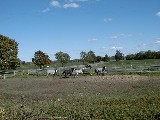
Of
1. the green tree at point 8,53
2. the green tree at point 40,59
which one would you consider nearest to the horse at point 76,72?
the green tree at point 8,53

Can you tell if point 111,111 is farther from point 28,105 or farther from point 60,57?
point 60,57

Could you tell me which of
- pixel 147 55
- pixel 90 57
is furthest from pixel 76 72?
pixel 147 55

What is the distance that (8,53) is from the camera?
73.2 metres

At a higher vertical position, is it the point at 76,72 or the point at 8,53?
the point at 8,53

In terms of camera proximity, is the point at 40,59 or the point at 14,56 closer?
the point at 14,56

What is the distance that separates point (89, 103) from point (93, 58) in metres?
116

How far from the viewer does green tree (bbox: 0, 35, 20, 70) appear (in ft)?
235

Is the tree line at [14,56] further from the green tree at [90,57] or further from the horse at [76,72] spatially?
the horse at [76,72]

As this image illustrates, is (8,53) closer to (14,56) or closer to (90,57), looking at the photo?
(14,56)

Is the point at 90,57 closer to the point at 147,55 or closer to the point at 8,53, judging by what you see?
the point at 147,55

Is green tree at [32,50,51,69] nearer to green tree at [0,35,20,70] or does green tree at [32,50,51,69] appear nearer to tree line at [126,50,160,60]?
green tree at [0,35,20,70]

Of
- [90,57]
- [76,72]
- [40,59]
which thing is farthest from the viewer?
[90,57]

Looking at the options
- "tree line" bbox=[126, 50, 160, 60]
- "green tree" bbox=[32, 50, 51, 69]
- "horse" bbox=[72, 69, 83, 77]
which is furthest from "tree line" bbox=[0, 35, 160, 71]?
"tree line" bbox=[126, 50, 160, 60]

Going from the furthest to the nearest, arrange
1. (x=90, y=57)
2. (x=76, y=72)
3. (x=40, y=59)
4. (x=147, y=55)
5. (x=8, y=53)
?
(x=147, y=55), (x=90, y=57), (x=40, y=59), (x=8, y=53), (x=76, y=72)
